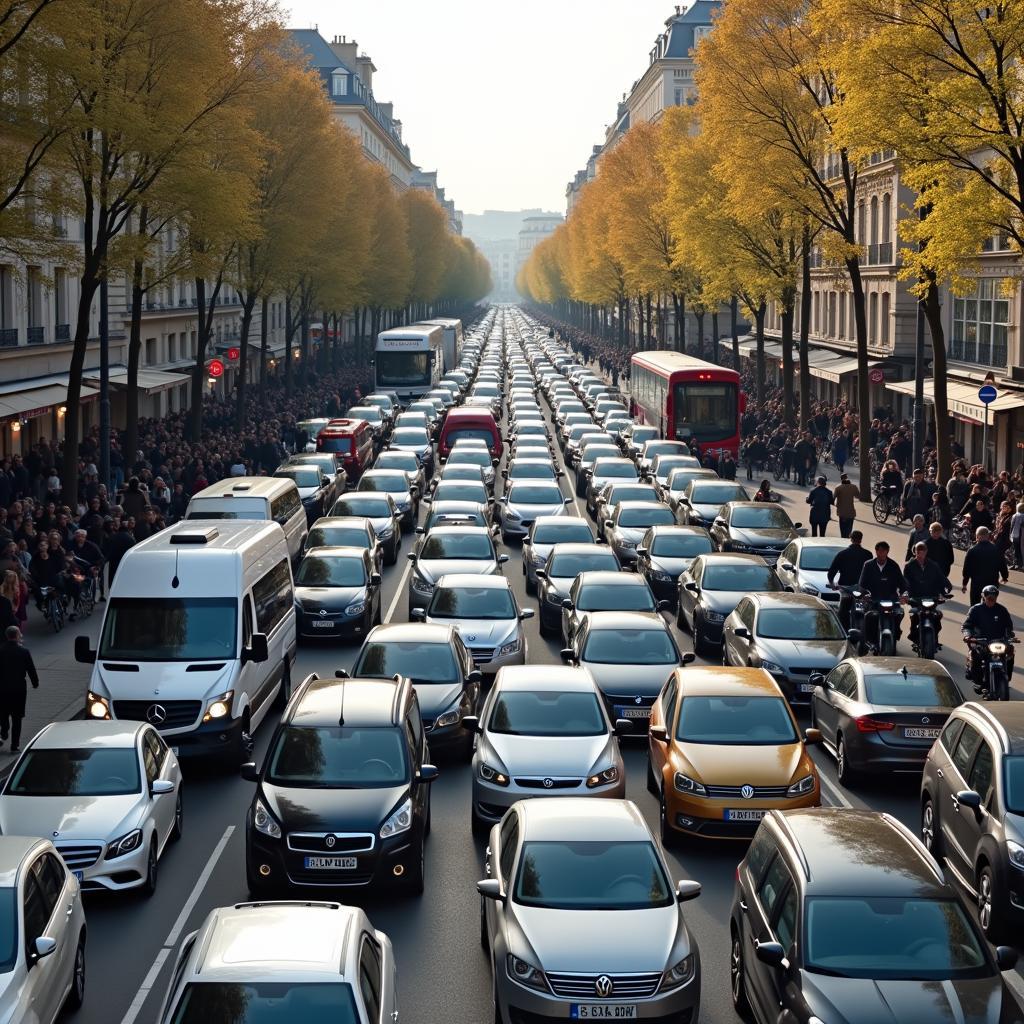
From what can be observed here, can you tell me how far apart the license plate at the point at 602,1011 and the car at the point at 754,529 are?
18816mm

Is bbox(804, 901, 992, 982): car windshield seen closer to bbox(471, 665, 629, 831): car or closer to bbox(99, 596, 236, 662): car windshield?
bbox(471, 665, 629, 831): car

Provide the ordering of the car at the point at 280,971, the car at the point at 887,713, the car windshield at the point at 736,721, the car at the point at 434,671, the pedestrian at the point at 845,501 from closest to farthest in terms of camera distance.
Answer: the car at the point at 280,971
the car windshield at the point at 736,721
the car at the point at 887,713
the car at the point at 434,671
the pedestrian at the point at 845,501

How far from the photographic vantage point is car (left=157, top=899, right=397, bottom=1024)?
8.31 meters

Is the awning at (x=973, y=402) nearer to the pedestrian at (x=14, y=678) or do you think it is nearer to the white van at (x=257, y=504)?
the white van at (x=257, y=504)

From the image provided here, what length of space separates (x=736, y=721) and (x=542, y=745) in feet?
5.97

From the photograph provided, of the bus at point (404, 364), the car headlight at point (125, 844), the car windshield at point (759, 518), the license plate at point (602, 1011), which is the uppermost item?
the bus at point (404, 364)

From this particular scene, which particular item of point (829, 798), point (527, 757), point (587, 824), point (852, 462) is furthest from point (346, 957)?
point (852, 462)

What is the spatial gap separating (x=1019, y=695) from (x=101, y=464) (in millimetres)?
21360

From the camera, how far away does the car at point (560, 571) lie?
24531 mm

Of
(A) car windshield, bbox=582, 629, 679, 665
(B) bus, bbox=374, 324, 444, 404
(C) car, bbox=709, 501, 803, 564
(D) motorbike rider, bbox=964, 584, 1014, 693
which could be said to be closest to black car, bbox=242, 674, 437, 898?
(A) car windshield, bbox=582, 629, 679, 665

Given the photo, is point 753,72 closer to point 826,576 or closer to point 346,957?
point 826,576

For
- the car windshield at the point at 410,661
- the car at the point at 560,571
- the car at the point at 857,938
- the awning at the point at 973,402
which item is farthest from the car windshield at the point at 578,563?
the awning at the point at 973,402

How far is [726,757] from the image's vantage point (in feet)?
47.9

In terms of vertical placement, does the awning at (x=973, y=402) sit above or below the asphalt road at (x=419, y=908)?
above
